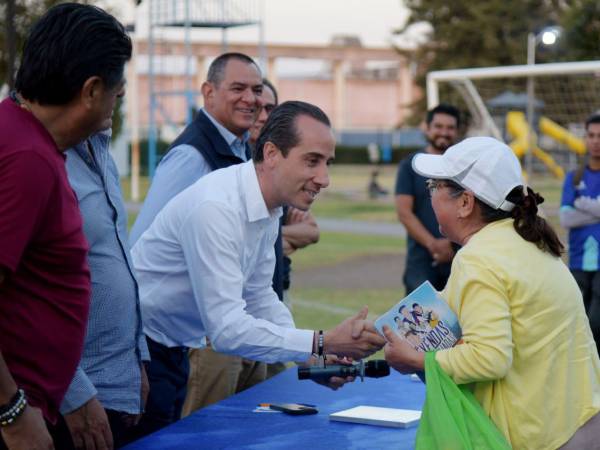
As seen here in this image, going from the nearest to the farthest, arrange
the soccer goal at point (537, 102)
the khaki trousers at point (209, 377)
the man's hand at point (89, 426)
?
1. the man's hand at point (89, 426)
2. the khaki trousers at point (209, 377)
3. the soccer goal at point (537, 102)

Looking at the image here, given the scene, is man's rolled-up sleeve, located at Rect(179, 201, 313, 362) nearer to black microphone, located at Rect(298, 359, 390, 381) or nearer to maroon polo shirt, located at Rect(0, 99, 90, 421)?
black microphone, located at Rect(298, 359, 390, 381)

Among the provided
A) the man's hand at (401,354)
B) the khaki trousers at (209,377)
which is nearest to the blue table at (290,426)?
the man's hand at (401,354)

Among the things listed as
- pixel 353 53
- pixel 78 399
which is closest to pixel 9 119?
pixel 78 399

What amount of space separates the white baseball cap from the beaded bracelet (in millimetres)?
1387

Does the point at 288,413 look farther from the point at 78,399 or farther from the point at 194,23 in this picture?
the point at 194,23

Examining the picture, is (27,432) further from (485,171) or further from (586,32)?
(586,32)

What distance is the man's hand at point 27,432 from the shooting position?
96.5 inches

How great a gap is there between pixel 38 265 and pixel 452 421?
1211mm

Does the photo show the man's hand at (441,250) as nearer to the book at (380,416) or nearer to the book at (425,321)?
the book at (380,416)

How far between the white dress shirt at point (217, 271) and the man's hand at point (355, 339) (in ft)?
0.27

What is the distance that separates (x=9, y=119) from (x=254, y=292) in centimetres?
183

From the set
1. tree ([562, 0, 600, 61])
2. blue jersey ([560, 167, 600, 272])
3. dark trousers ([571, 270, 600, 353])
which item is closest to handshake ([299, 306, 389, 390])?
dark trousers ([571, 270, 600, 353])

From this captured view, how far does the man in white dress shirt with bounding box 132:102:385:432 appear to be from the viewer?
11.9 ft

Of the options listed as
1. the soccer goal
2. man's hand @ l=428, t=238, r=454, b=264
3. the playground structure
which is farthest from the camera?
the playground structure
